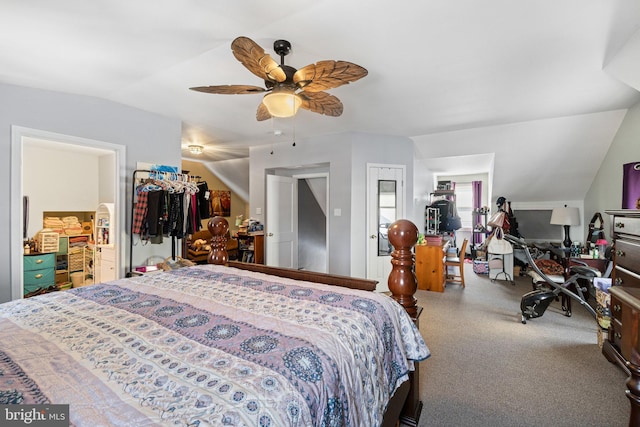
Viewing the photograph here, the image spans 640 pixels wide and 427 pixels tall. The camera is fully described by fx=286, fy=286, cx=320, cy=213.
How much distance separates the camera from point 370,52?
7.03 ft

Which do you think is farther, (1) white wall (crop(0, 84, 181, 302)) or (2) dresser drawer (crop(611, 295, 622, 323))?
(1) white wall (crop(0, 84, 181, 302))

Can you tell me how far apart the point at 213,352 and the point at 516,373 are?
254 cm

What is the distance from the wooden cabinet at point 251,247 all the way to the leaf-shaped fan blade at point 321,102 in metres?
3.41

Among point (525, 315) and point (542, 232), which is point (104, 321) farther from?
point (542, 232)

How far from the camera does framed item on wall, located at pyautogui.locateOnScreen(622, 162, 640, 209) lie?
9.96 ft

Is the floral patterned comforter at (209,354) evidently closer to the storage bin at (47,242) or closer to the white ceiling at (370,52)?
the white ceiling at (370,52)

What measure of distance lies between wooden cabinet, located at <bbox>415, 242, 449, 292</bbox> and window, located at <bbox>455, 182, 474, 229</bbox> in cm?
346

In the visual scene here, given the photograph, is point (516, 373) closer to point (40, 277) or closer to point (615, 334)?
point (615, 334)

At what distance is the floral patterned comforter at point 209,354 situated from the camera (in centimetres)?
64

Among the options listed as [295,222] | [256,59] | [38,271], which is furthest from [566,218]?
[38,271]

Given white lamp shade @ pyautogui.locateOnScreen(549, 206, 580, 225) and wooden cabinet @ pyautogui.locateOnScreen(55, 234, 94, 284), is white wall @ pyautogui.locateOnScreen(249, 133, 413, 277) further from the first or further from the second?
wooden cabinet @ pyautogui.locateOnScreen(55, 234, 94, 284)

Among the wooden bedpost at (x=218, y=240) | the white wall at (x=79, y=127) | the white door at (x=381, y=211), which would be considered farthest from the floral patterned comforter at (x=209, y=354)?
the white door at (x=381, y=211)

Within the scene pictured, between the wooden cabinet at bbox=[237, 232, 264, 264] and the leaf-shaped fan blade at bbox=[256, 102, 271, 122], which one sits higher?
the leaf-shaped fan blade at bbox=[256, 102, 271, 122]

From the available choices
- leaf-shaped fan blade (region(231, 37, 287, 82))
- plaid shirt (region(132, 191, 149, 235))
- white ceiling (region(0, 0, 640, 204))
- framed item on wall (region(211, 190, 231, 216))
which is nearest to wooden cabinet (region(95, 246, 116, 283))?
plaid shirt (region(132, 191, 149, 235))
